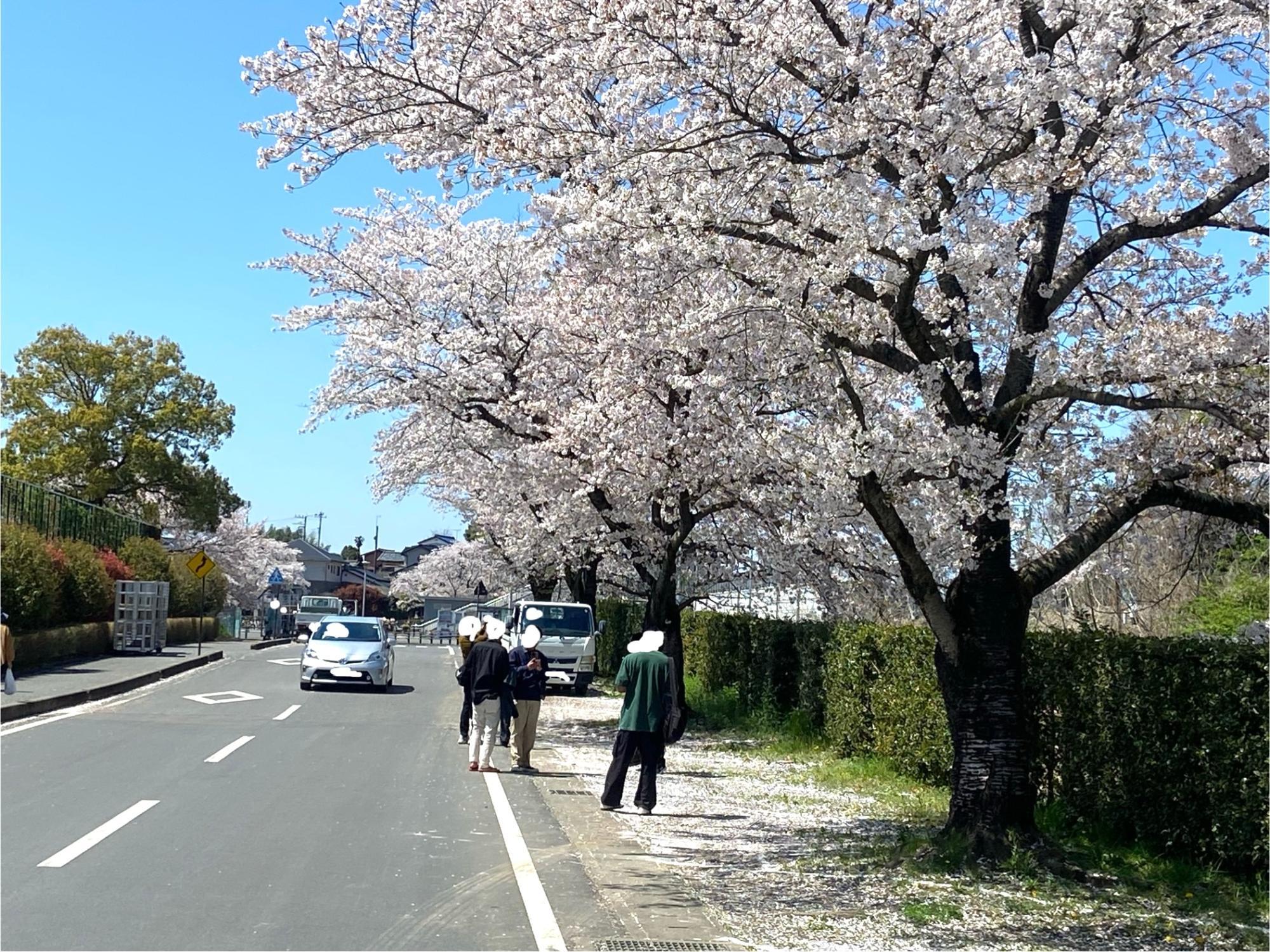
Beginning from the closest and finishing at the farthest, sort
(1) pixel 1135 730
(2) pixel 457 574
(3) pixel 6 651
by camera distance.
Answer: (1) pixel 1135 730
(3) pixel 6 651
(2) pixel 457 574

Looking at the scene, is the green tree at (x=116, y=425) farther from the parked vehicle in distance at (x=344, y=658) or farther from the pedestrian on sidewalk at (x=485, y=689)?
the pedestrian on sidewalk at (x=485, y=689)

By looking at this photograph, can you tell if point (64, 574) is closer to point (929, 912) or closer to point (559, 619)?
point (559, 619)

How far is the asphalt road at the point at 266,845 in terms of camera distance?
253 inches

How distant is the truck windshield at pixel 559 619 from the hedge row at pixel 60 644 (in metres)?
10.3

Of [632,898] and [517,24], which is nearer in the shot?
[632,898]

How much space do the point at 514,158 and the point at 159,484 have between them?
49848 mm

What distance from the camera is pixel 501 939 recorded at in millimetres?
6359

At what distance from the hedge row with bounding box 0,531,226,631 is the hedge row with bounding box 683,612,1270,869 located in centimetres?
1805

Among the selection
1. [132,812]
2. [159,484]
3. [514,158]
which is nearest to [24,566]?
[132,812]

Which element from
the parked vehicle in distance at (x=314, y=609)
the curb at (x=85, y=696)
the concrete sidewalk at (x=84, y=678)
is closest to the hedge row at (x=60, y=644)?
the concrete sidewalk at (x=84, y=678)

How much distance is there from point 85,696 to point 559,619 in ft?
36.5

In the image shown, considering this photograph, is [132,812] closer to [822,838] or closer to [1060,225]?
[822,838]

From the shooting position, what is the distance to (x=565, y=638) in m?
28.1

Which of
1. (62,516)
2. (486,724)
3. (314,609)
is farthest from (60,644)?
(314,609)
